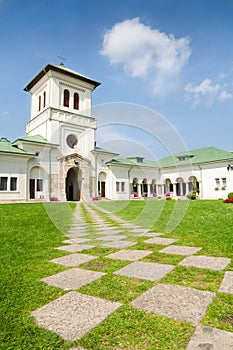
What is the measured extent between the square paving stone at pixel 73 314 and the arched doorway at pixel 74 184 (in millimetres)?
25542

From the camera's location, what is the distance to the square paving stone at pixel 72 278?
8.86ft

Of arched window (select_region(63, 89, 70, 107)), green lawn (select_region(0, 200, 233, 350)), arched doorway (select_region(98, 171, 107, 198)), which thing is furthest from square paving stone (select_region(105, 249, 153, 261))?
arched window (select_region(63, 89, 70, 107))

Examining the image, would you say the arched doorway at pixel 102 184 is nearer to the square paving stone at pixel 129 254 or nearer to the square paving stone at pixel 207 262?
the square paving stone at pixel 129 254

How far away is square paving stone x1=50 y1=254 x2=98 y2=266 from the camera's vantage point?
3570 mm

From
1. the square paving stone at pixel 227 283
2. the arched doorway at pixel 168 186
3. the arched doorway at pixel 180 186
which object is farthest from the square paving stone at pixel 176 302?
the arched doorway at pixel 168 186

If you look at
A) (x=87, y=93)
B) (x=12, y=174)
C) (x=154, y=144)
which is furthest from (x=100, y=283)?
(x=87, y=93)

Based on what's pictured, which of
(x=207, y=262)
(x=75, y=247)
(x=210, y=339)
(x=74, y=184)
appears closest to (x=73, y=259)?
(x=75, y=247)

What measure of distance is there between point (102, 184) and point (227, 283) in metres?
27.8

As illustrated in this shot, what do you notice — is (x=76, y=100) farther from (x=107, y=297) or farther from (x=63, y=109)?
(x=107, y=297)

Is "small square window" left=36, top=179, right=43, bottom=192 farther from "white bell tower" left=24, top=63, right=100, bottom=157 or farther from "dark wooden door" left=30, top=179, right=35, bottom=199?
"white bell tower" left=24, top=63, right=100, bottom=157

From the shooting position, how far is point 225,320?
1.90 metres

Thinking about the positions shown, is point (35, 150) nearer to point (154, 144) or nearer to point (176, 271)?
point (154, 144)

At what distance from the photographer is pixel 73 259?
12.4ft

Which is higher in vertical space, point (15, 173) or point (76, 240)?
point (15, 173)
